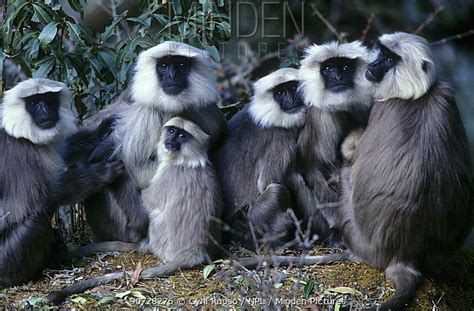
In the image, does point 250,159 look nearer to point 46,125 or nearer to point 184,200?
point 184,200

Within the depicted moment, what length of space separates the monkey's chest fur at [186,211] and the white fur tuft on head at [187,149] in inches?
1.6

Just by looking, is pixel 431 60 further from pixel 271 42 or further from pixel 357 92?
pixel 271 42

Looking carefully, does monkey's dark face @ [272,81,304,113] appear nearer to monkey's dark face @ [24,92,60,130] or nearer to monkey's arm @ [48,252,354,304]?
monkey's arm @ [48,252,354,304]

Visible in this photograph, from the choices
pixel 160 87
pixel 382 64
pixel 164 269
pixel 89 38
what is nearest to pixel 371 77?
pixel 382 64

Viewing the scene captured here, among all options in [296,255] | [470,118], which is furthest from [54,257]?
[470,118]

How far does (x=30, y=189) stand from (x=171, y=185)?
1041mm

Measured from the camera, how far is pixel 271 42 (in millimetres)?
12117

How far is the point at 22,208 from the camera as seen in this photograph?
6.64m

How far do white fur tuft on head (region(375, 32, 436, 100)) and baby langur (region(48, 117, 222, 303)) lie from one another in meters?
1.48

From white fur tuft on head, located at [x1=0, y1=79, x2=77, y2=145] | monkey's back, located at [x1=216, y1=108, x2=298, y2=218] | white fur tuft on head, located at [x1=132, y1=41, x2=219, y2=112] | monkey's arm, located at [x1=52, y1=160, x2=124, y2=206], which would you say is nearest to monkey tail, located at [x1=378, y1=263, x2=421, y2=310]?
monkey's back, located at [x1=216, y1=108, x2=298, y2=218]

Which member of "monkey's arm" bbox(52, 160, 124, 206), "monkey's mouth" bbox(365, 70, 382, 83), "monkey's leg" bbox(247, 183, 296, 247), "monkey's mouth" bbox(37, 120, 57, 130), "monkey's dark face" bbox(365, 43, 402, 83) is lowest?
"monkey's leg" bbox(247, 183, 296, 247)

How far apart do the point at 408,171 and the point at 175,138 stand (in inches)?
69.0

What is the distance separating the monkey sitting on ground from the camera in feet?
→ 21.8

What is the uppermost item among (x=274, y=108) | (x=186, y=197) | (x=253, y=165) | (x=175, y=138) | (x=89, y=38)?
(x=89, y=38)
